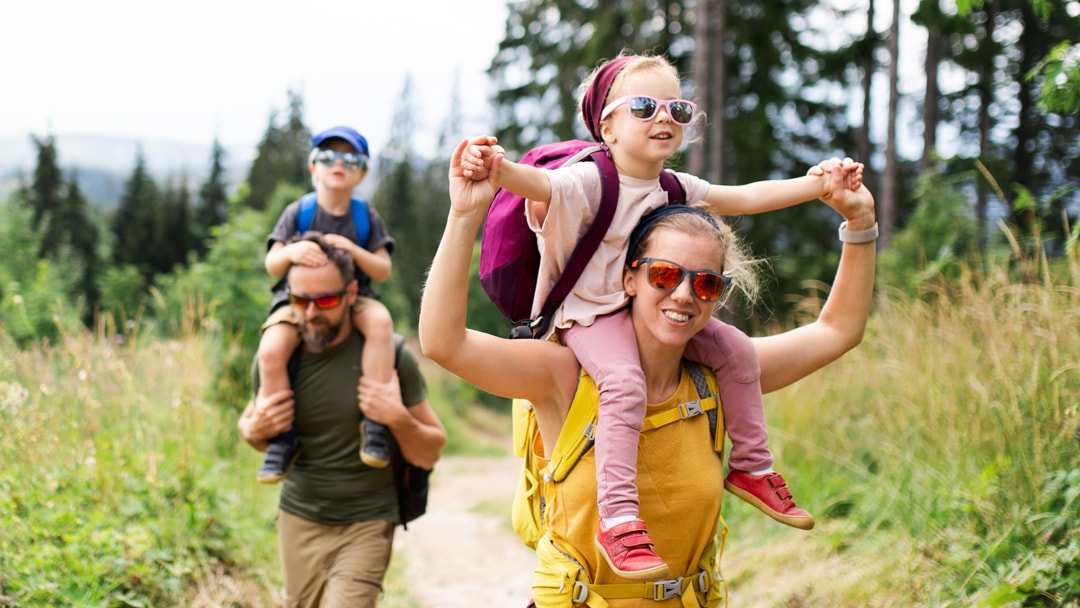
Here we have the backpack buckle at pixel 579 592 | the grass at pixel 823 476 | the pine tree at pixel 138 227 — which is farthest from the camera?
the pine tree at pixel 138 227

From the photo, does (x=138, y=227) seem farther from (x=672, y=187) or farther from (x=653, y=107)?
(x=653, y=107)

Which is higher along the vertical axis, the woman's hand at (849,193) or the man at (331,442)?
the woman's hand at (849,193)

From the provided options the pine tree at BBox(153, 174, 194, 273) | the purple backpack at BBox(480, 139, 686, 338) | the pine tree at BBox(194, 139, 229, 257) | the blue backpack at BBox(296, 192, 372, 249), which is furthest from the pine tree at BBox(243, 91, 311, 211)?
the purple backpack at BBox(480, 139, 686, 338)

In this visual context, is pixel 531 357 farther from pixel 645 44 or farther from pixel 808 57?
pixel 808 57

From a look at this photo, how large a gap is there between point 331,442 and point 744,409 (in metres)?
2.36

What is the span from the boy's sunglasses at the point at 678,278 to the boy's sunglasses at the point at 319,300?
215 centimetres

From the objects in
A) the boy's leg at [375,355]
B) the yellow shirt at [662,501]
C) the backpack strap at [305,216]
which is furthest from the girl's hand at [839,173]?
the backpack strap at [305,216]

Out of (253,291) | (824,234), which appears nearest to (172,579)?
(253,291)

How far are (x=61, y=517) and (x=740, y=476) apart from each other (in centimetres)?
329

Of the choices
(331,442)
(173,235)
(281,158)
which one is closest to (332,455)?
(331,442)

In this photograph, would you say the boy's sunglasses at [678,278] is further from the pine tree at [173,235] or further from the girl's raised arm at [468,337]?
the pine tree at [173,235]

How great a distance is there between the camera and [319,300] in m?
4.02

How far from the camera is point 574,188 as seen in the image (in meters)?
2.24

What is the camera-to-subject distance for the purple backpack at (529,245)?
231cm
